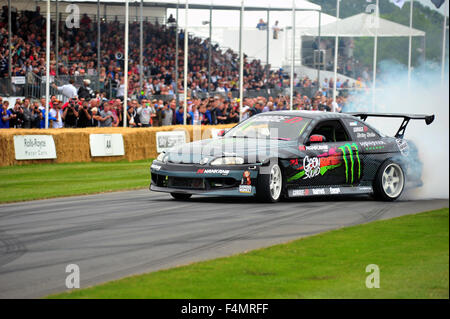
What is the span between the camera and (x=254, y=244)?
9102 mm

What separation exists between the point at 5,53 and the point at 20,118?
24.9ft

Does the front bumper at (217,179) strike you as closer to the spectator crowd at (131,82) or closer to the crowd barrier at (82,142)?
the crowd barrier at (82,142)

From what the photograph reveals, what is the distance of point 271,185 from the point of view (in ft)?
42.4

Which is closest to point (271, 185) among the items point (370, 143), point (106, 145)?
point (370, 143)

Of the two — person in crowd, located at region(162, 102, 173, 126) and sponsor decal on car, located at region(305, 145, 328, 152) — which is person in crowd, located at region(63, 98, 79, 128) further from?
sponsor decal on car, located at region(305, 145, 328, 152)

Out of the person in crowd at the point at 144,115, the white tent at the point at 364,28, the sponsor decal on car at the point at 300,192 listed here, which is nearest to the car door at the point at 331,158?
the sponsor decal on car at the point at 300,192

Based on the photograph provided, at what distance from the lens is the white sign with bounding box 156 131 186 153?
24.9m

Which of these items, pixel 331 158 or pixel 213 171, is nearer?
pixel 213 171

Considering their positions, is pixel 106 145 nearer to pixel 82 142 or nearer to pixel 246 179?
pixel 82 142

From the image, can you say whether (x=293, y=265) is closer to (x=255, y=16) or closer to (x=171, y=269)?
(x=171, y=269)

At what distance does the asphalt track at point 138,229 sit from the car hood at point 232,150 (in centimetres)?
72

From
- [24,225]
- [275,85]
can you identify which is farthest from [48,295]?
[275,85]

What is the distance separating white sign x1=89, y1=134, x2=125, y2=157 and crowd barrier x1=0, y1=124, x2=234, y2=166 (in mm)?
84

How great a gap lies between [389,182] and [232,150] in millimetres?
2947
